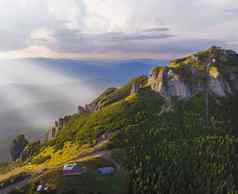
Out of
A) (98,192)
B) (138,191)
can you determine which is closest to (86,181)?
(98,192)

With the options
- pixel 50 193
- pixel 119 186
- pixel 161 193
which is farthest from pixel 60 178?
pixel 161 193

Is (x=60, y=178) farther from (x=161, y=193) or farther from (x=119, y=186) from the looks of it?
(x=161, y=193)

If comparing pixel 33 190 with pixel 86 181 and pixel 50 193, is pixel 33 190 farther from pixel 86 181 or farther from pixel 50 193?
pixel 86 181

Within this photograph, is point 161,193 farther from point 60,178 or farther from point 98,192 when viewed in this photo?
point 60,178

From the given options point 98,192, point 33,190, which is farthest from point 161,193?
point 33,190

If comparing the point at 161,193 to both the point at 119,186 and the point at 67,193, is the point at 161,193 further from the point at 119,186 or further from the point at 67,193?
the point at 67,193

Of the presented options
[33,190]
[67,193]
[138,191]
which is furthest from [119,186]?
[33,190]
